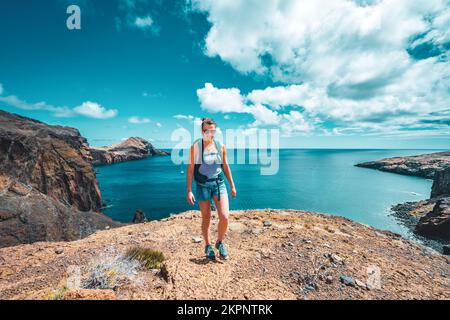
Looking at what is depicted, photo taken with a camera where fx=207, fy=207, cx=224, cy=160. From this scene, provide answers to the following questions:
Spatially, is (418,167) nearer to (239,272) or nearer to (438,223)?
(438,223)

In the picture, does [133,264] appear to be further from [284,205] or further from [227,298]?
[284,205]

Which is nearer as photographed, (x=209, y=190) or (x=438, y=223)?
(x=209, y=190)

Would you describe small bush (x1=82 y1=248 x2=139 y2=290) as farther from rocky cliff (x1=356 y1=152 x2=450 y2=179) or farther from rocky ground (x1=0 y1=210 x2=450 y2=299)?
rocky cliff (x1=356 y1=152 x2=450 y2=179)

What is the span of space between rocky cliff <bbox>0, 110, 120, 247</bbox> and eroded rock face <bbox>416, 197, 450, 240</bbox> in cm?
3972

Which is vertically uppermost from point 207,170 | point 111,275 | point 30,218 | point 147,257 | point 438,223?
point 207,170

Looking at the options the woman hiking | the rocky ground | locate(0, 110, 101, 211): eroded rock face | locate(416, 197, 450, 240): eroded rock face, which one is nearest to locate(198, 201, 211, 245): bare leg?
the woman hiking

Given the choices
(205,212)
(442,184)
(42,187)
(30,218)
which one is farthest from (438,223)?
(42,187)

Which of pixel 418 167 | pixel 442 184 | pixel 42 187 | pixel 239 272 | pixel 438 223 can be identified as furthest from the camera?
pixel 418 167

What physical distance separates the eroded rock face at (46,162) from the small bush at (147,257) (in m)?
17.7

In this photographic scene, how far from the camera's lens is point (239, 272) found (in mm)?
4316

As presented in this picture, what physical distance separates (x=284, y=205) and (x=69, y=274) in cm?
4794

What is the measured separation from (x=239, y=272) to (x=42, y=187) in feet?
97.0

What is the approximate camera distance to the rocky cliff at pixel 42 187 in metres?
9.80
